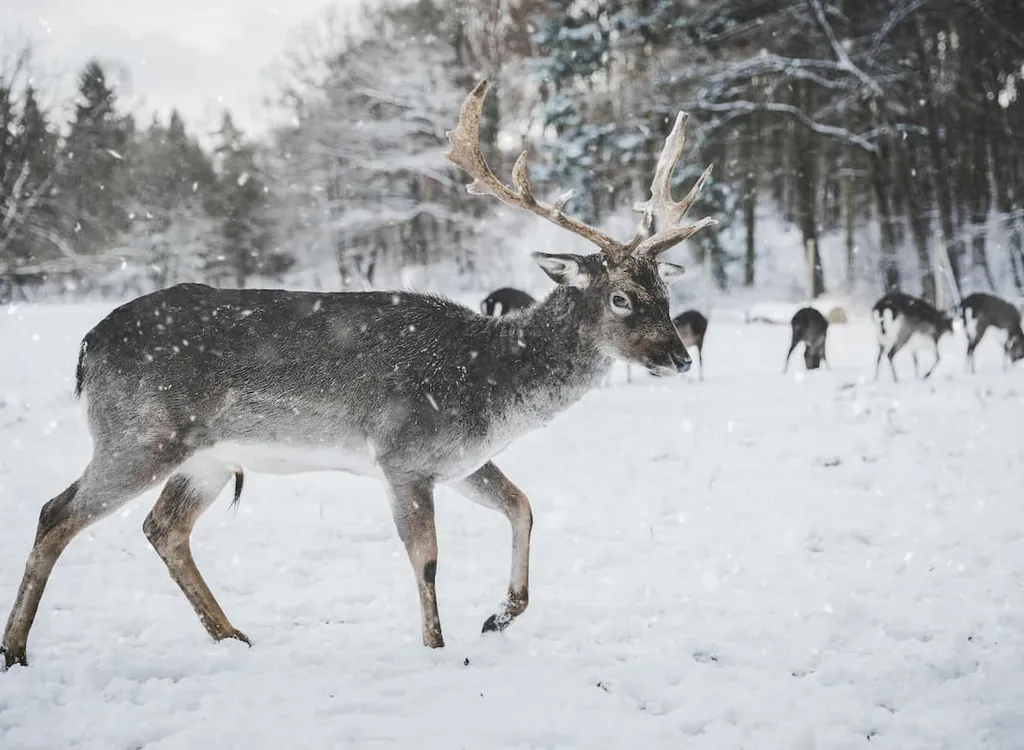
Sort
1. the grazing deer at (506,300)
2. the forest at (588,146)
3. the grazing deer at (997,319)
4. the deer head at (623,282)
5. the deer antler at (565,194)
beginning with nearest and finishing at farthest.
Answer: the deer head at (623,282) → the deer antler at (565,194) → the grazing deer at (506,300) → the grazing deer at (997,319) → the forest at (588,146)

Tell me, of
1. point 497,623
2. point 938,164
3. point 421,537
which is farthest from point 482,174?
point 938,164

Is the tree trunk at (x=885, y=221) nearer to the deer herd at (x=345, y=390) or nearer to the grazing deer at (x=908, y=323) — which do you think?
the grazing deer at (x=908, y=323)

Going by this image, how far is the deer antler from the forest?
1133cm

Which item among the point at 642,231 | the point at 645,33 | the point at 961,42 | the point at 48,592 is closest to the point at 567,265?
the point at 642,231

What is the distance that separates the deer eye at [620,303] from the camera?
157 inches

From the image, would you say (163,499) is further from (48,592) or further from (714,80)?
(714,80)

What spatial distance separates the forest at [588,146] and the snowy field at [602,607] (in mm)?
10456

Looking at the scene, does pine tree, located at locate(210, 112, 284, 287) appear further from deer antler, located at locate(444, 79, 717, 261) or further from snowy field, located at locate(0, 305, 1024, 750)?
deer antler, located at locate(444, 79, 717, 261)

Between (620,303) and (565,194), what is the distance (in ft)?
2.33

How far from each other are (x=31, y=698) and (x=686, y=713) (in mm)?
2578

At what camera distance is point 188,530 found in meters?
4.24

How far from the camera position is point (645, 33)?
27656mm

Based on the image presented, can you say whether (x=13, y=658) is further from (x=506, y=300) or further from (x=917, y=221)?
(x=917, y=221)

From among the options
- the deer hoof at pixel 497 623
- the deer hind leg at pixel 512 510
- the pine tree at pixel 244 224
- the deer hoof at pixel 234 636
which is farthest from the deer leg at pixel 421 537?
the pine tree at pixel 244 224
